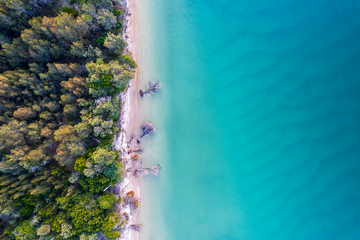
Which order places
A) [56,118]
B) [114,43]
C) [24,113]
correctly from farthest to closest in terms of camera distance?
Answer: [56,118], [114,43], [24,113]

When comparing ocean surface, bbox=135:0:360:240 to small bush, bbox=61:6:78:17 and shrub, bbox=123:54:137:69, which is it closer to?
shrub, bbox=123:54:137:69

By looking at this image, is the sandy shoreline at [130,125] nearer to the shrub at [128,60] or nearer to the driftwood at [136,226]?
the driftwood at [136,226]

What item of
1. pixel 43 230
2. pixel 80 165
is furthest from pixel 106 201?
pixel 43 230

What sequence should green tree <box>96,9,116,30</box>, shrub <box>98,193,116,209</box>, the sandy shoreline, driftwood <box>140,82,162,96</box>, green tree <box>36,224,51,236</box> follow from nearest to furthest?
green tree <box>36,224,51,236</box> < green tree <box>96,9,116,30</box> < shrub <box>98,193,116,209</box> < the sandy shoreline < driftwood <box>140,82,162,96</box>

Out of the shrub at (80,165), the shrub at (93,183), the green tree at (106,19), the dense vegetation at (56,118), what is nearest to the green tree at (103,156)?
the dense vegetation at (56,118)

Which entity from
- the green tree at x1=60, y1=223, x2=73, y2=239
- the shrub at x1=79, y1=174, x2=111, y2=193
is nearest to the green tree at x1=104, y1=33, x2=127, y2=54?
the shrub at x1=79, y1=174, x2=111, y2=193

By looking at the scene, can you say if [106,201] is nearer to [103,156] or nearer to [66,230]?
[66,230]

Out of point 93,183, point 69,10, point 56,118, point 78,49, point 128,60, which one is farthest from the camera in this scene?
point 128,60
